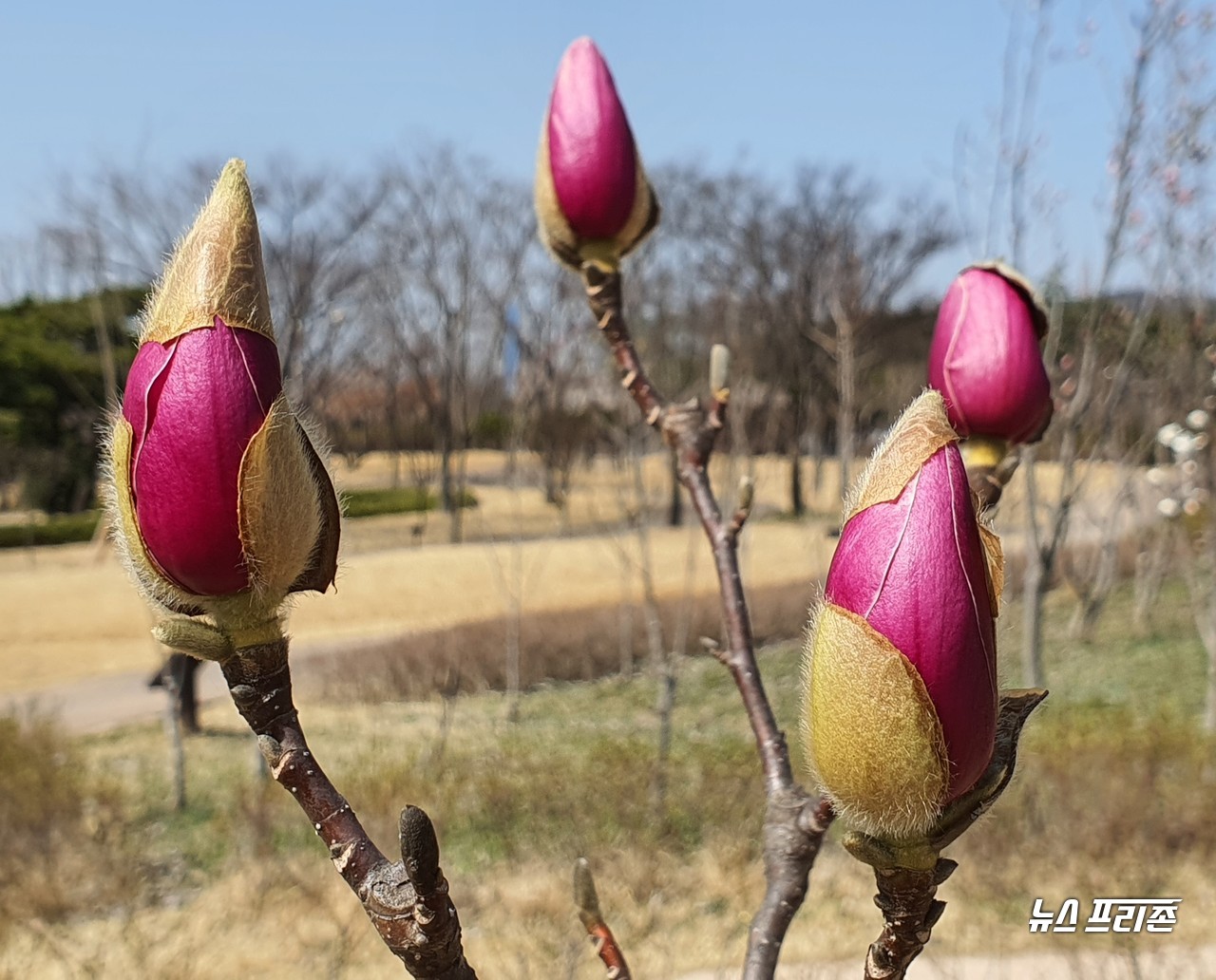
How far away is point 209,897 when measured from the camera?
533 centimetres

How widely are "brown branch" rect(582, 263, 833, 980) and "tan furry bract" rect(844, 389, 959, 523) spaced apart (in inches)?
12.0

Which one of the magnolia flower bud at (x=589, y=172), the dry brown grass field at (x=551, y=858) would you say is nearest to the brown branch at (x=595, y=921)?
the magnolia flower bud at (x=589, y=172)

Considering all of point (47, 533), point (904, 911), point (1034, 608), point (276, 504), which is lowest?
Result: point (47, 533)

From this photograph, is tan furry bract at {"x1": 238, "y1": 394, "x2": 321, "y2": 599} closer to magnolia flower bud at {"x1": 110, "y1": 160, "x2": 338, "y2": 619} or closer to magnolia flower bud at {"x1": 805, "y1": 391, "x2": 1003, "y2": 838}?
magnolia flower bud at {"x1": 110, "y1": 160, "x2": 338, "y2": 619}

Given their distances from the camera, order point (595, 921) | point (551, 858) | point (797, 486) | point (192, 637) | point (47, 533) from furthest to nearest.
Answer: point (797, 486)
point (47, 533)
point (551, 858)
point (595, 921)
point (192, 637)

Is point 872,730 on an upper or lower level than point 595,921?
upper

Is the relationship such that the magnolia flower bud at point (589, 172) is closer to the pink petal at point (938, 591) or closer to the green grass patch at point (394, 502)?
the pink petal at point (938, 591)

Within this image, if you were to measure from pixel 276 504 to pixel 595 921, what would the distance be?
1.46 ft

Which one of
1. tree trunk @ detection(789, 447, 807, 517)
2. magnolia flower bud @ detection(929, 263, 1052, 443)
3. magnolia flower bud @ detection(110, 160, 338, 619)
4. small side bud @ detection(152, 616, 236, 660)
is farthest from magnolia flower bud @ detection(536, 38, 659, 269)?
tree trunk @ detection(789, 447, 807, 517)

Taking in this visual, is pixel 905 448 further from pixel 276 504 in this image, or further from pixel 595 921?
pixel 595 921

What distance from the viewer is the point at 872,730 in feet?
1.83

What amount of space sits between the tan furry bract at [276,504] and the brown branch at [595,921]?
0.33 m

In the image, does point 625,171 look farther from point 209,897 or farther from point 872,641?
point 209,897

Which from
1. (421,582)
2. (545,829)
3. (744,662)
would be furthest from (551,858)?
(421,582)
